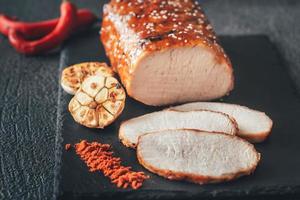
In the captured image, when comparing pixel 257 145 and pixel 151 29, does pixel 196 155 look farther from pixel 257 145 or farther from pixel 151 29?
pixel 151 29

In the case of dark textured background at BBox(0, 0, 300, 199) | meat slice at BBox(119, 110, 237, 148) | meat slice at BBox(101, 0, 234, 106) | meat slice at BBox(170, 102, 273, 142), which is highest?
meat slice at BBox(101, 0, 234, 106)

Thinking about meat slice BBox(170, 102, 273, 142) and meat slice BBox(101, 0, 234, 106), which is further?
meat slice BBox(101, 0, 234, 106)

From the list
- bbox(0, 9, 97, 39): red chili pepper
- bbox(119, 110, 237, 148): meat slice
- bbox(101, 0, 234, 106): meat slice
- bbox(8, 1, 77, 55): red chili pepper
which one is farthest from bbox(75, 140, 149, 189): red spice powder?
bbox(0, 9, 97, 39): red chili pepper

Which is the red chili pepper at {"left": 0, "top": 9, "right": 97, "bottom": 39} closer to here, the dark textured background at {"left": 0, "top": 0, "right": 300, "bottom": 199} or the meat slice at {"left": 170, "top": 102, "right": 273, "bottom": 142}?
the dark textured background at {"left": 0, "top": 0, "right": 300, "bottom": 199}

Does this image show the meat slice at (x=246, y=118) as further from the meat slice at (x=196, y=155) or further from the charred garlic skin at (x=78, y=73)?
the charred garlic skin at (x=78, y=73)

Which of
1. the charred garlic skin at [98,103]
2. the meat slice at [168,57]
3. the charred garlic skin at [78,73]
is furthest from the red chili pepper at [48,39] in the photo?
the charred garlic skin at [98,103]

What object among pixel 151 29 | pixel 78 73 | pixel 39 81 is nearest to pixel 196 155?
pixel 151 29

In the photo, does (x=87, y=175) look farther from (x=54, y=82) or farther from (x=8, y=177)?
(x=54, y=82)

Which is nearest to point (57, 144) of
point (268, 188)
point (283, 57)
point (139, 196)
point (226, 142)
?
point (139, 196)
